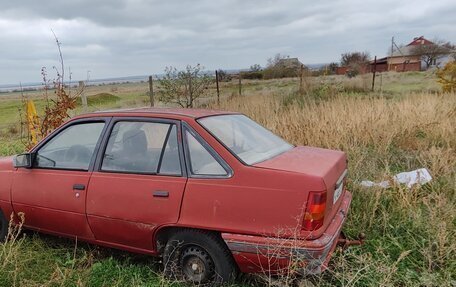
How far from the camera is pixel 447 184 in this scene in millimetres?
4621

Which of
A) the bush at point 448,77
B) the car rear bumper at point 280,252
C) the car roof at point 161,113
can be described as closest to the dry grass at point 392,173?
the car rear bumper at point 280,252

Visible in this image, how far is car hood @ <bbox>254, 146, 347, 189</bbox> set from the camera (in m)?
2.78

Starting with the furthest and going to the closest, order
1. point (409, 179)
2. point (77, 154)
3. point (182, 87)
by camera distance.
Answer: point (182, 87) → point (409, 179) → point (77, 154)

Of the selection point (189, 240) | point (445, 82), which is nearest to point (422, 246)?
point (189, 240)

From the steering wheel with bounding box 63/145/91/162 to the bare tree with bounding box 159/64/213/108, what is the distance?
7.69 m

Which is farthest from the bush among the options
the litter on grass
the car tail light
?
the car tail light

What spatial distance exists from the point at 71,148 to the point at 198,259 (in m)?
1.76

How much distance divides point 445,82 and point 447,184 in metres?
10.1

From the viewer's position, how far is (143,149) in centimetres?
333

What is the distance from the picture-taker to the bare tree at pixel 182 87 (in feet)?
37.0

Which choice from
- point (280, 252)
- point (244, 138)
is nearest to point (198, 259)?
point (280, 252)

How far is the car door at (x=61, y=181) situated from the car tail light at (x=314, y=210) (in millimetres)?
2002

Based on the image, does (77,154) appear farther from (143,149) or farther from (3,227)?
(3,227)

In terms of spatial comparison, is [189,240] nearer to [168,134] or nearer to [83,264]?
[168,134]
